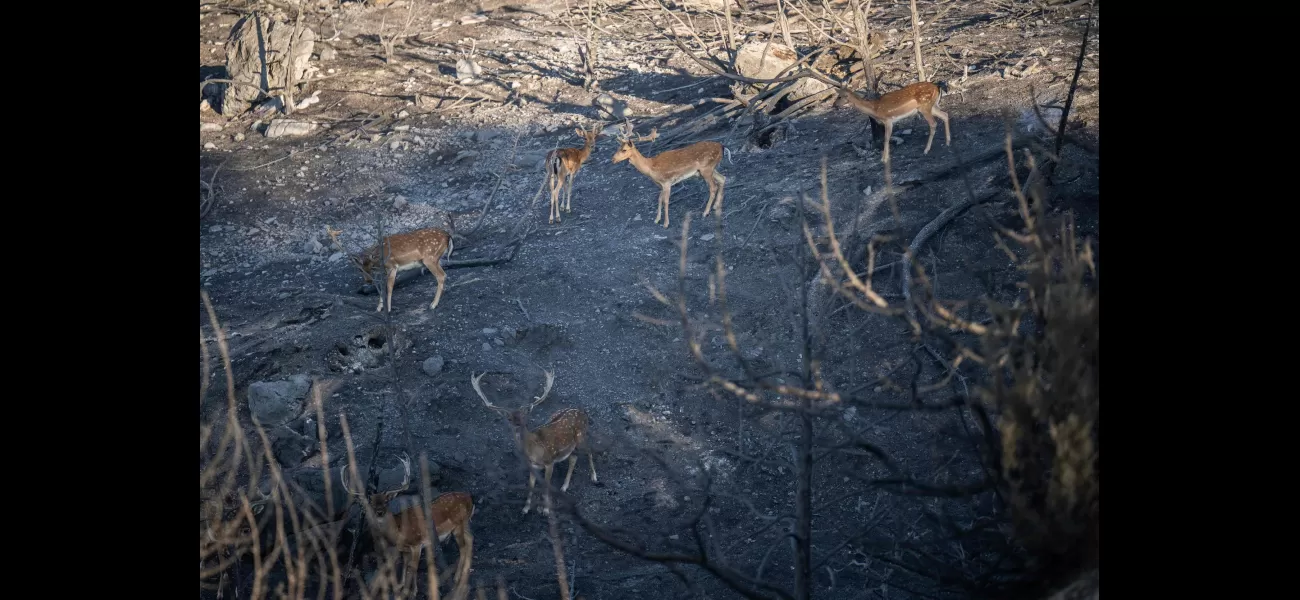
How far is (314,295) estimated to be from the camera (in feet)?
32.7

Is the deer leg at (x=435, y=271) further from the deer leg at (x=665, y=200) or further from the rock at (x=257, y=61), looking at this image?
the rock at (x=257, y=61)

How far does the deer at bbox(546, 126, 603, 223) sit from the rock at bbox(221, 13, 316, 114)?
5.02 meters

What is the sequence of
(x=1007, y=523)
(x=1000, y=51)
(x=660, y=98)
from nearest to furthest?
(x=1007, y=523)
(x=1000, y=51)
(x=660, y=98)

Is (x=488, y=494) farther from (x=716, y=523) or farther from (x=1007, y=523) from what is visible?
(x=1007, y=523)

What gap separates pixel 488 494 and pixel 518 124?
6474 millimetres

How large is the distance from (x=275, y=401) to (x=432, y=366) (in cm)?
126

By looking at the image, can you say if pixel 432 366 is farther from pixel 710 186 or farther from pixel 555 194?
pixel 710 186

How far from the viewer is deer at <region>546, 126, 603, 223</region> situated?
35.3 feet

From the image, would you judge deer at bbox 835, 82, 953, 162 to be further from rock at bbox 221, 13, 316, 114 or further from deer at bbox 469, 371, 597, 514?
rock at bbox 221, 13, 316, 114

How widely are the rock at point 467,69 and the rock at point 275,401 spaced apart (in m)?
6.85

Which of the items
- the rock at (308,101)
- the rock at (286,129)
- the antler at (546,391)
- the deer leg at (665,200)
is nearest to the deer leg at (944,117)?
the deer leg at (665,200)

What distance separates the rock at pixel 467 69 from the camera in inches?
561

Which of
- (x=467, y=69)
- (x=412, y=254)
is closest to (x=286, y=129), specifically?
(x=467, y=69)

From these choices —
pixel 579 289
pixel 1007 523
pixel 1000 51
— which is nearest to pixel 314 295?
pixel 579 289
